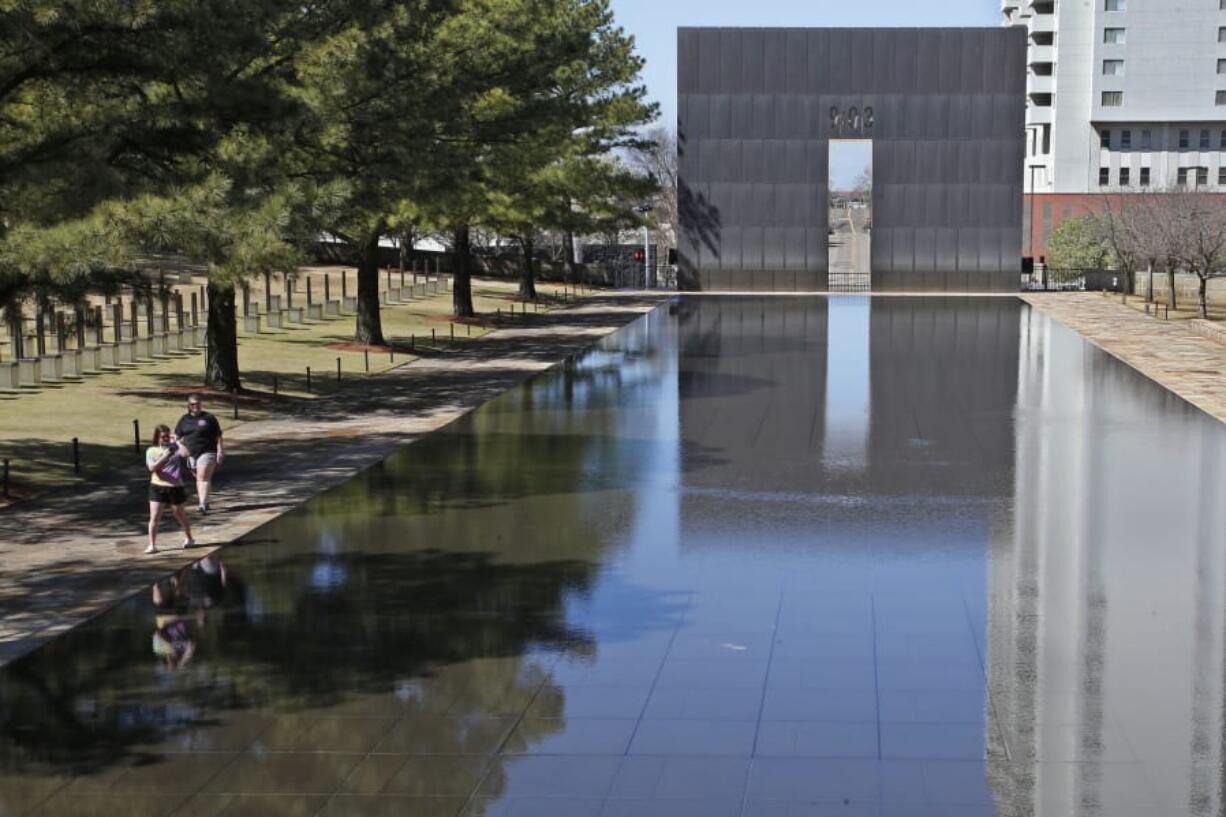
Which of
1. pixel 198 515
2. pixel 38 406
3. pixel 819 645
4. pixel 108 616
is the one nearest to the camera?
pixel 819 645

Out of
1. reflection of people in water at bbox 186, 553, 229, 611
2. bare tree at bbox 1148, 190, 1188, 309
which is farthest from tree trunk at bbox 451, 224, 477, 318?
reflection of people in water at bbox 186, 553, 229, 611

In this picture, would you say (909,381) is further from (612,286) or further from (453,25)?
(612,286)

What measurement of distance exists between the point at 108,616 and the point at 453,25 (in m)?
20.8

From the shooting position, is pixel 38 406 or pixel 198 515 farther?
pixel 38 406

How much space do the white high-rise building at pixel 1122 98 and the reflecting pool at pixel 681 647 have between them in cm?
9973

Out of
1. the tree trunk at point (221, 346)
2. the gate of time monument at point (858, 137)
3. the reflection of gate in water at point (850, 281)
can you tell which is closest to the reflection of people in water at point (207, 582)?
the tree trunk at point (221, 346)

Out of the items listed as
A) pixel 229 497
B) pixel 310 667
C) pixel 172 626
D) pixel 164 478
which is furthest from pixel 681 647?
pixel 229 497

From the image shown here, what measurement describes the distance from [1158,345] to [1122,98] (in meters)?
82.4

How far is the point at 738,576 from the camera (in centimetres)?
1638

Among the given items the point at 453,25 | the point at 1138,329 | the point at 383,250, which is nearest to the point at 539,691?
the point at 453,25

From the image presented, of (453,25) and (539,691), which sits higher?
(453,25)

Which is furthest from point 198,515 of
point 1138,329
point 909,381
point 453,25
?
point 1138,329

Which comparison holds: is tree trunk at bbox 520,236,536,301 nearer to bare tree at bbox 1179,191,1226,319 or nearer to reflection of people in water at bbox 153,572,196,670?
bare tree at bbox 1179,191,1226,319

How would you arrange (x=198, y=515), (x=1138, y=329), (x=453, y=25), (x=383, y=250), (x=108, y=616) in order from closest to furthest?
(x=108, y=616) → (x=198, y=515) → (x=453, y=25) → (x=1138, y=329) → (x=383, y=250)
